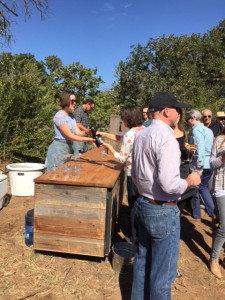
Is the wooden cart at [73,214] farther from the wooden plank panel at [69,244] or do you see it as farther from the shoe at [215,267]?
the shoe at [215,267]

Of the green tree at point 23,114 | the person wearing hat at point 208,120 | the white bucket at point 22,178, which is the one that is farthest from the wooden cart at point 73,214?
the green tree at point 23,114

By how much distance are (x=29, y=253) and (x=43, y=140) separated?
4.57m

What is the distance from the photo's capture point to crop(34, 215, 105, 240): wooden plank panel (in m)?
2.67

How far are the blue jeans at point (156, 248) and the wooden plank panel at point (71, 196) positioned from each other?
79cm

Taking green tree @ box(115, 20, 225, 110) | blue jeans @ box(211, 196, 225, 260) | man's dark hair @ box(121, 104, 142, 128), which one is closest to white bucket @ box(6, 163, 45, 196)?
man's dark hair @ box(121, 104, 142, 128)

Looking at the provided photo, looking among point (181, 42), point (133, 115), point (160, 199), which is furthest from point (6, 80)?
point (181, 42)

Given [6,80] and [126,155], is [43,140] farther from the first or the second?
[126,155]

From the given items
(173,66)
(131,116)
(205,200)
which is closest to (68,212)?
(131,116)

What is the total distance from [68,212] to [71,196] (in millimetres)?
177

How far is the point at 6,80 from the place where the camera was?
6.66m

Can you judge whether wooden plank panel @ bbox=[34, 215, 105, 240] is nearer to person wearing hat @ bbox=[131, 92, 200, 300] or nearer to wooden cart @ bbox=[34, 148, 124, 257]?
wooden cart @ bbox=[34, 148, 124, 257]

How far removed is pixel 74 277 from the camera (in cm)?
267

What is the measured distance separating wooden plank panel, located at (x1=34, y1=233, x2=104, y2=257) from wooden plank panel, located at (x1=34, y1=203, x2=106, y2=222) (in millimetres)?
251

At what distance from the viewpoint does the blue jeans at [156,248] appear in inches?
66.6
